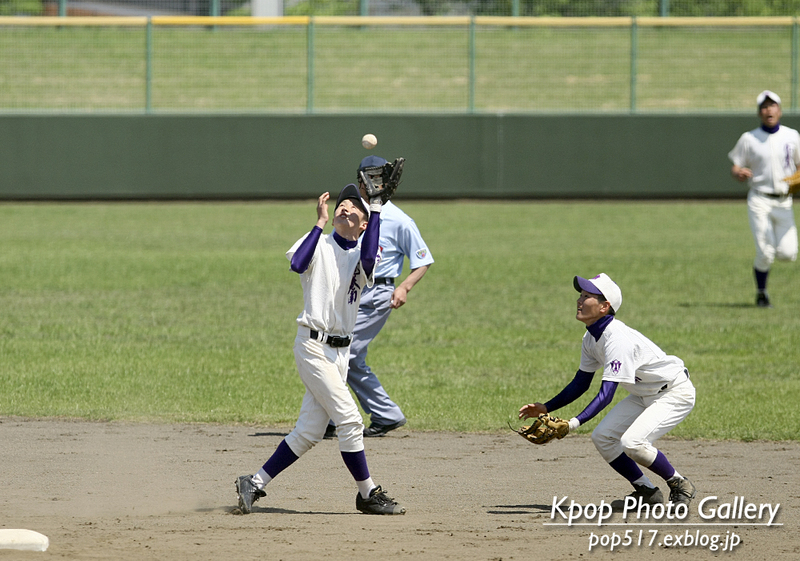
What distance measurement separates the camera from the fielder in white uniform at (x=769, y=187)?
13.4m

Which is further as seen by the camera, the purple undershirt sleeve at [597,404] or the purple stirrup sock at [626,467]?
the purple stirrup sock at [626,467]

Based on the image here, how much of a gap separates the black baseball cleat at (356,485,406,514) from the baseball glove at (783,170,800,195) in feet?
29.8

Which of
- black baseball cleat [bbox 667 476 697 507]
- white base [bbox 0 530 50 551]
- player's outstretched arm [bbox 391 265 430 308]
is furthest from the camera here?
player's outstretched arm [bbox 391 265 430 308]

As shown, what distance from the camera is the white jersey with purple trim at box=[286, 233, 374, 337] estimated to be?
589 cm

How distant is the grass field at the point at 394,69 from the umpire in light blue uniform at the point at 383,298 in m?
17.7

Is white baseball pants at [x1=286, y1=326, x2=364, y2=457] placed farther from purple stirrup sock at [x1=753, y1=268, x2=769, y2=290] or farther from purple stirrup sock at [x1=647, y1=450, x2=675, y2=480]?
purple stirrup sock at [x1=753, y1=268, x2=769, y2=290]

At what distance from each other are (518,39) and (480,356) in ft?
64.7

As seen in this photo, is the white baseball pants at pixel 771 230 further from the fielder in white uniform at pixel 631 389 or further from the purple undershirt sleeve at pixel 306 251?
the purple undershirt sleeve at pixel 306 251

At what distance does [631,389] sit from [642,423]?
24cm

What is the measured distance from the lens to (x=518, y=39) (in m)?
29.1

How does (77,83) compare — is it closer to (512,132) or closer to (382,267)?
(512,132)

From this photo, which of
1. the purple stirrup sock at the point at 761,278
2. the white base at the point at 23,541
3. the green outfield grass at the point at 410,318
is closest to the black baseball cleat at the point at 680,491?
the green outfield grass at the point at 410,318

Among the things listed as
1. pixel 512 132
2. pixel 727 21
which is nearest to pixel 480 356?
pixel 512 132

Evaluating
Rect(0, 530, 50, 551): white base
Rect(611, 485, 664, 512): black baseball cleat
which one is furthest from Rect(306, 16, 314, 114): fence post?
Rect(0, 530, 50, 551): white base
